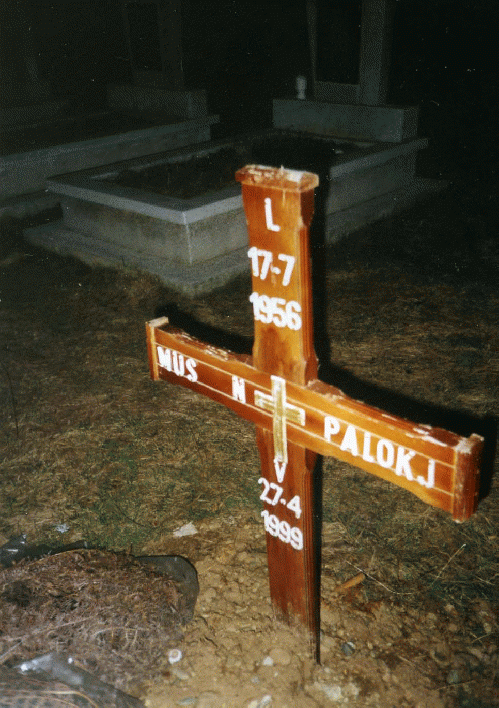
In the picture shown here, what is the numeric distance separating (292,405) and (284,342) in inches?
7.9

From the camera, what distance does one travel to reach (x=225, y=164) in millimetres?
7434

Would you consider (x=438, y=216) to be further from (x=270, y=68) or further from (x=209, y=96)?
(x=270, y=68)

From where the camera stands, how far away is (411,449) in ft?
5.04

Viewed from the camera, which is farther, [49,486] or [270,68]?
[270,68]

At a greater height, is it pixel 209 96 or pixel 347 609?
pixel 209 96

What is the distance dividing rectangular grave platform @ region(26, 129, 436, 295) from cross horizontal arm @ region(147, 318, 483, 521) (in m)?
3.61

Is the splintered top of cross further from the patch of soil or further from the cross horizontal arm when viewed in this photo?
the patch of soil

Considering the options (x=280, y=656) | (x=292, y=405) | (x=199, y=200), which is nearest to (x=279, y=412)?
(x=292, y=405)

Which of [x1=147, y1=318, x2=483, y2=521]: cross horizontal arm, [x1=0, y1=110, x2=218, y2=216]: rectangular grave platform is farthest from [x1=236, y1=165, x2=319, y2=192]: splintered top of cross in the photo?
[x1=0, y1=110, x2=218, y2=216]: rectangular grave platform

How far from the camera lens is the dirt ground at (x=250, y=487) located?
231 cm

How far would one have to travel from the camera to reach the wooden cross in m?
1.52

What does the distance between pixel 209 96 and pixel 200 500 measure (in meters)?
10.9

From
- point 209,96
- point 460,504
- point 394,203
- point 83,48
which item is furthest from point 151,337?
point 83,48

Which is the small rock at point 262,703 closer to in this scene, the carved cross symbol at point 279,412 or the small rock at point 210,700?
the small rock at point 210,700
